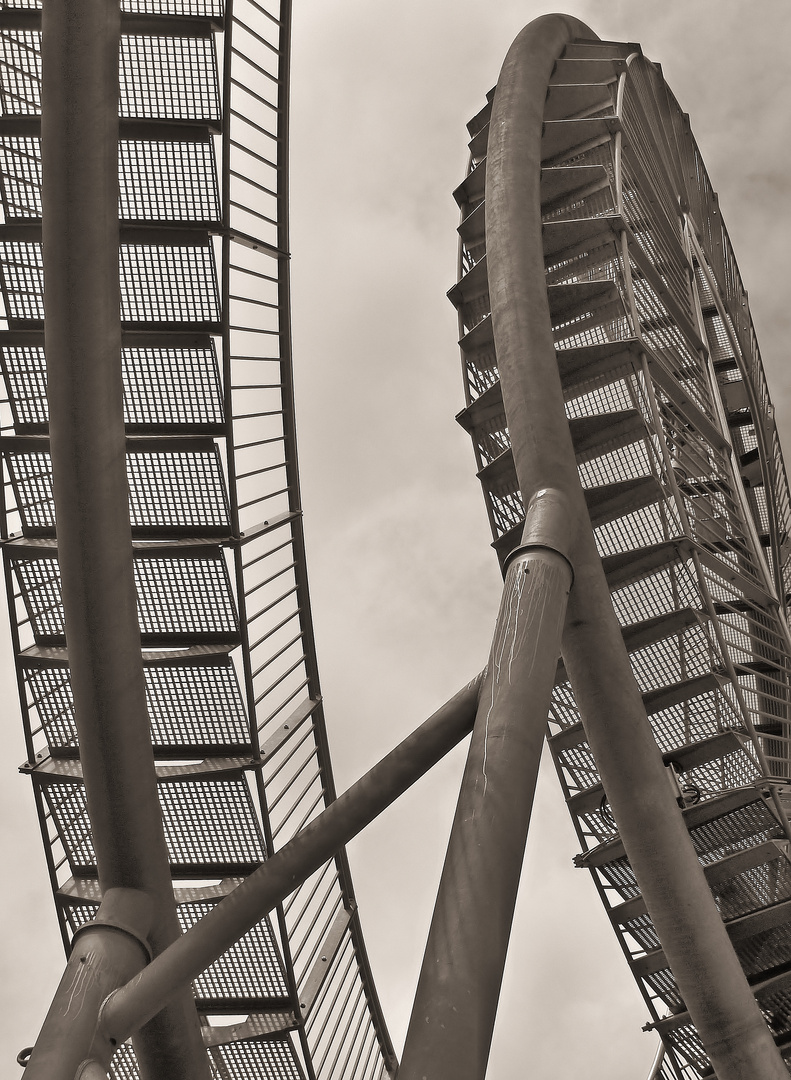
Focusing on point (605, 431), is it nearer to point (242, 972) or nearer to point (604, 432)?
point (604, 432)

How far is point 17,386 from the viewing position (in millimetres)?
14398

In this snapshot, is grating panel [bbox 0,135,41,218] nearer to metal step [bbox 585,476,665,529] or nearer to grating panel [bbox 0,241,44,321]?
grating panel [bbox 0,241,44,321]

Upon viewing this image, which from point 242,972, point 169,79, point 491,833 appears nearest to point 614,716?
point 491,833

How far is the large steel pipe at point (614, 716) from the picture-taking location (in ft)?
33.7

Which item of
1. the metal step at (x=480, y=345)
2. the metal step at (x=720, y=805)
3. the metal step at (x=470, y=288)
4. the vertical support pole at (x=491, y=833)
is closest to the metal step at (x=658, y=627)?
the metal step at (x=720, y=805)

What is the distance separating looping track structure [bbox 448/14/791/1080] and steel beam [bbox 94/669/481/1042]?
3.73m

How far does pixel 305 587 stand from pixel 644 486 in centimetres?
574

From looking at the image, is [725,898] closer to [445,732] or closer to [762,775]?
[762,775]

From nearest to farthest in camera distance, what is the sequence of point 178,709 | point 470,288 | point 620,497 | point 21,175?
point 620,497 → point 21,175 → point 178,709 → point 470,288

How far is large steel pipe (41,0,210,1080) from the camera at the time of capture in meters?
7.86

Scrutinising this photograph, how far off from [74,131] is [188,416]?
22.0ft

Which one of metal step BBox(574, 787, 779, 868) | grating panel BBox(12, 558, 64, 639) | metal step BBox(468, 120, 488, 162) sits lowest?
metal step BBox(574, 787, 779, 868)

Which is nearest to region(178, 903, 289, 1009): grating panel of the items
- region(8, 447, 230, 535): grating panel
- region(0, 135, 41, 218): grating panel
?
region(8, 447, 230, 535): grating panel

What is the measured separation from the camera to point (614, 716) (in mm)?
10531
